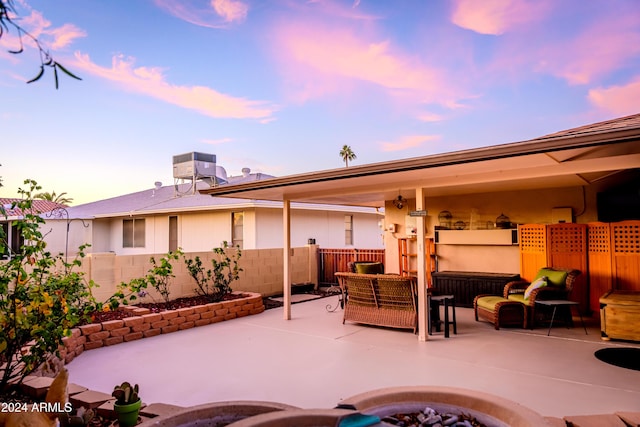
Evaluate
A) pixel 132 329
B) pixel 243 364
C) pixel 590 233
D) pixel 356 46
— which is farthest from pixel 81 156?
pixel 590 233

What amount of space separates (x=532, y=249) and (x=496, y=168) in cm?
370

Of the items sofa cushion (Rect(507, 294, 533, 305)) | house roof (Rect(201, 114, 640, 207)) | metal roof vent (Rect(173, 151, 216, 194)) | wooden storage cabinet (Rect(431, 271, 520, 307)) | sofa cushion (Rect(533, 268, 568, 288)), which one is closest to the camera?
house roof (Rect(201, 114, 640, 207))

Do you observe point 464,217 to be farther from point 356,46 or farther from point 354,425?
point 354,425

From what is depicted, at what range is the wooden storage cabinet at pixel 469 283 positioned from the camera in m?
8.44

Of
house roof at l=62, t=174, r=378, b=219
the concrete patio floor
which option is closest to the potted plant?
the concrete patio floor

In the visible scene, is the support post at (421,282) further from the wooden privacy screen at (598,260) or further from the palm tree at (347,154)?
the palm tree at (347,154)

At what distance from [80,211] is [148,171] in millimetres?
3393

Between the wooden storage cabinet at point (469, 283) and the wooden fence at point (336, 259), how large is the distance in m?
2.68

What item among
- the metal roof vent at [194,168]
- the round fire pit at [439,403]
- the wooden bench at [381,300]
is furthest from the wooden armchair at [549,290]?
the metal roof vent at [194,168]

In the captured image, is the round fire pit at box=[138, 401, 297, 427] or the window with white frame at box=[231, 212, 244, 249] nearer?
the round fire pit at box=[138, 401, 297, 427]

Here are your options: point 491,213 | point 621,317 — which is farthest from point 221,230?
point 621,317

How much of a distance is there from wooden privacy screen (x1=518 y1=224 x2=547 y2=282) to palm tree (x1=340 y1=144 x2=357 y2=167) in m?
15.0

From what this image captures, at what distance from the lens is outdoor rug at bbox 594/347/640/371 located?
4868 mm

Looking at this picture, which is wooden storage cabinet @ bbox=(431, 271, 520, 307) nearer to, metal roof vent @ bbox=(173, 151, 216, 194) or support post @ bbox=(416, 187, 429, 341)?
support post @ bbox=(416, 187, 429, 341)
